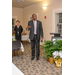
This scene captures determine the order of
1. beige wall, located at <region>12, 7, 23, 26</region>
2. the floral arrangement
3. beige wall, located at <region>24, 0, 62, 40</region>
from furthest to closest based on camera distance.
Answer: beige wall, located at <region>12, 7, 23, 26</region>
beige wall, located at <region>24, 0, 62, 40</region>
the floral arrangement

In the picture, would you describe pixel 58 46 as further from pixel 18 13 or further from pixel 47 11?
pixel 18 13

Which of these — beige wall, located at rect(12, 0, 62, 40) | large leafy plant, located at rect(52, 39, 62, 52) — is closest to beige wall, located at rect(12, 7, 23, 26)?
beige wall, located at rect(12, 0, 62, 40)

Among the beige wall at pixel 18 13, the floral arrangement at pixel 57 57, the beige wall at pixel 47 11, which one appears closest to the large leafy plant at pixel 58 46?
the floral arrangement at pixel 57 57

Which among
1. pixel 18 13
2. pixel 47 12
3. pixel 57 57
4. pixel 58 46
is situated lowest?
pixel 57 57

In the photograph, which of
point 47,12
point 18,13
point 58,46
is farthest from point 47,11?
point 18,13

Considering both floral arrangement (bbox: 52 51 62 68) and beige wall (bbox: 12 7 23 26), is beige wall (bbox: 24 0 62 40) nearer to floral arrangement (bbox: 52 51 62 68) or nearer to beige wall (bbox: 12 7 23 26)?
beige wall (bbox: 12 7 23 26)

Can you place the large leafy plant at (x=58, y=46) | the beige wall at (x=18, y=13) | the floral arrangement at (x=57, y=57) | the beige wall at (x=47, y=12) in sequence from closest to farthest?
the floral arrangement at (x=57, y=57)
the large leafy plant at (x=58, y=46)
the beige wall at (x=47, y=12)
the beige wall at (x=18, y=13)

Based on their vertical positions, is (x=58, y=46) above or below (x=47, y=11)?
below

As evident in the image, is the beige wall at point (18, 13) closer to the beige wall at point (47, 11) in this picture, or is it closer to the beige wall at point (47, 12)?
the beige wall at point (47, 11)

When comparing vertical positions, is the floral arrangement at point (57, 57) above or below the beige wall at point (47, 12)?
below

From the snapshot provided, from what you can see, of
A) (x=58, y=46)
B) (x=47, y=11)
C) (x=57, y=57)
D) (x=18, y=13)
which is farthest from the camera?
(x=18, y=13)
